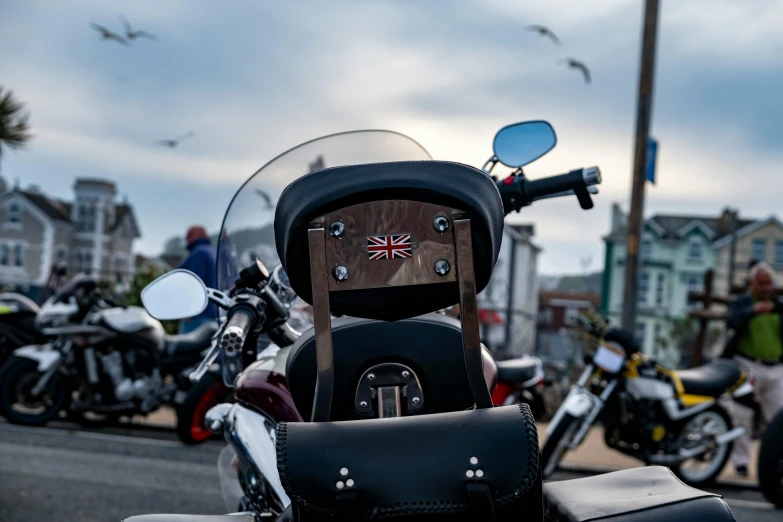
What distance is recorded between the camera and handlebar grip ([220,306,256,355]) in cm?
200

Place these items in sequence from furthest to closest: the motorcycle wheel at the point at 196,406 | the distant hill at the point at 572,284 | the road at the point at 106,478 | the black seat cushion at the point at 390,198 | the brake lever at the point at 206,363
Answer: the distant hill at the point at 572,284, the motorcycle wheel at the point at 196,406, the road at the point at 106,478, the brake lever at the point at 206,363, the black seat cushion at the point at 390,198

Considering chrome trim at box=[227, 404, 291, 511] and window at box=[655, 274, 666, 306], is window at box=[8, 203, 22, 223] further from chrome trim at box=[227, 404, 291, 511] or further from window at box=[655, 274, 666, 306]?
chrome trim at box=[227, 404, 291, 511]

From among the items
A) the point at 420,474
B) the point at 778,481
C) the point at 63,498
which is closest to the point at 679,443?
the point at 778,481

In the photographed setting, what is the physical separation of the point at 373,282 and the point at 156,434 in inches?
255

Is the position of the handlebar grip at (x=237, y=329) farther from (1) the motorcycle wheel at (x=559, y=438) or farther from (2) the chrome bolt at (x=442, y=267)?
(1) the motorcycle wheel at (x=559, y=438)

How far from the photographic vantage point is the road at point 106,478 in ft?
14.6

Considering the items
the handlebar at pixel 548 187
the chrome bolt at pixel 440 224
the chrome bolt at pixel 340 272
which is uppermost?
the handlebar at pixel 548 187

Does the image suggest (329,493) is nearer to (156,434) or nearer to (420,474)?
(420,474)

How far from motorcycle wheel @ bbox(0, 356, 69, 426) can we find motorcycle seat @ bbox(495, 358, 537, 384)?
14.5ft

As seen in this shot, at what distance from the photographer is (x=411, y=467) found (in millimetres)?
1452

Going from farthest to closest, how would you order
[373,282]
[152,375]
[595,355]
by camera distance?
[152,375], [595,355], [373,282]

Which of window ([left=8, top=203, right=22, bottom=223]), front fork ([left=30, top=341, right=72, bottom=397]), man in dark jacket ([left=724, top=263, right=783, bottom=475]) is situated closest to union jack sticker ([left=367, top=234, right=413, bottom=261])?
man in dark jacket ([left=724, top=263, right=783, bottom=475])

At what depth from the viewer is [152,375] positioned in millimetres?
7461

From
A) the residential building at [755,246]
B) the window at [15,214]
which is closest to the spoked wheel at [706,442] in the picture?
the residential building at [755,246]
